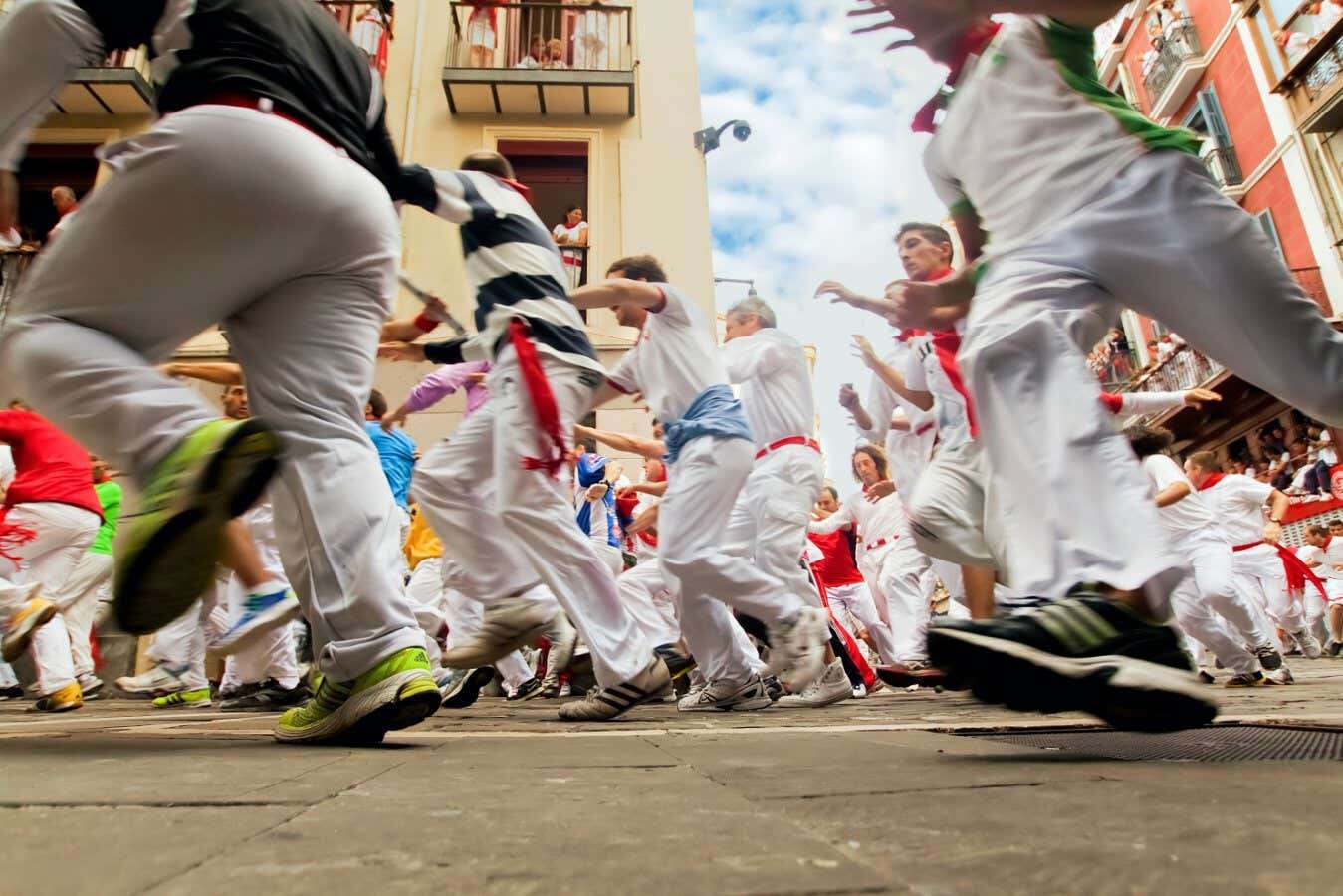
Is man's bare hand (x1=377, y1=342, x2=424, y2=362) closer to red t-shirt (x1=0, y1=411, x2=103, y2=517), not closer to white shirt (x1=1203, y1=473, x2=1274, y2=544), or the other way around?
red t-shirt (x1=0, y1=411, x2=103, y2=517)

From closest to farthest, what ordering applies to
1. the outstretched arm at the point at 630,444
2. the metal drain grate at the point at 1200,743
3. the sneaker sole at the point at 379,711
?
the metal drain grate at the point at 1200,743, the sneaker sole at the point at 379,711, the outstretched arm at the point at 630,444

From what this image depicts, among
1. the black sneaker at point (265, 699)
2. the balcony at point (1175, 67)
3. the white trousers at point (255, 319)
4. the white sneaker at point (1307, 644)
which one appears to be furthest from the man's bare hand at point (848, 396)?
the balcony at point (1175, 67)

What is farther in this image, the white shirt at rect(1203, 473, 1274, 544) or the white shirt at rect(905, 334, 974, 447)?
the white shirt at rect(1203, 473, 1274, 544)

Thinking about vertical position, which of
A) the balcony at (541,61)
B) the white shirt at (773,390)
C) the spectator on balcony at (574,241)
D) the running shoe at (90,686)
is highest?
the balcony at (541,61)

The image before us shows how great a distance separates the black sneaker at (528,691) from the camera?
17.3ft

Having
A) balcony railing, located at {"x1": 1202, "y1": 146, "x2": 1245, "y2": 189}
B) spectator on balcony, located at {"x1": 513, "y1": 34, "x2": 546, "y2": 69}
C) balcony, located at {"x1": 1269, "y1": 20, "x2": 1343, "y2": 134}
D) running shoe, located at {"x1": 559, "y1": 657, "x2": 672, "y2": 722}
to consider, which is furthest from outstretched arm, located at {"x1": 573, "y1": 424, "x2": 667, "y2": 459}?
balcony railing, located at {"x1": 1202, "y1": 146, "x2": 1245, "y2": 189}

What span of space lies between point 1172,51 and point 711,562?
820 inches

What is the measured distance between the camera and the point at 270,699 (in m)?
4.20

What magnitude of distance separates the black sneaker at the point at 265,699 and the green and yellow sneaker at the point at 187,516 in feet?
10.2

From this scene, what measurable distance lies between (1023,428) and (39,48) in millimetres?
1745

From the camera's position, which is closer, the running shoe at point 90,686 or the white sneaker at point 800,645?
the white sneaker at point 800,645

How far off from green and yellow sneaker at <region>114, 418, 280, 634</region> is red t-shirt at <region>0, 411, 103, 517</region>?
3690 millimetres

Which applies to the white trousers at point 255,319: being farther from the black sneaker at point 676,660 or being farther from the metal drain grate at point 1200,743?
the black sneaker at point 676,660

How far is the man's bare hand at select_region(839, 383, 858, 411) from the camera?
5289 millimetres
